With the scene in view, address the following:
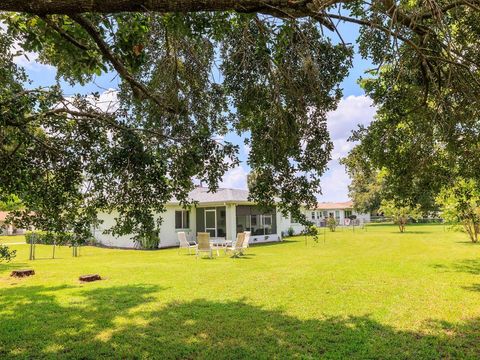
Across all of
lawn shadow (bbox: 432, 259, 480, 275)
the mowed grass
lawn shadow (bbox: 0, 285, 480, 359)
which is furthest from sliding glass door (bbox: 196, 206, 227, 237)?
lawn shadow (bbox: 0, 285, 480, 359)

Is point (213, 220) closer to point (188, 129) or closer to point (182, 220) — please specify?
point (182, 220)

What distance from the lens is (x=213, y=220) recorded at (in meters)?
27.2

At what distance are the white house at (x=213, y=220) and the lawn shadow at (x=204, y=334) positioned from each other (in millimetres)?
16084

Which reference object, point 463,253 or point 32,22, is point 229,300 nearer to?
point 32,22

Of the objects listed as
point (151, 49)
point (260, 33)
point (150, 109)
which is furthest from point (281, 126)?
point (151, 49)

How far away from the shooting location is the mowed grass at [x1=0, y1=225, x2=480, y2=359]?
21.6 ft

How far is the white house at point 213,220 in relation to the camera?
25.8 meters

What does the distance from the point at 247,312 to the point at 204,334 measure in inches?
64.8

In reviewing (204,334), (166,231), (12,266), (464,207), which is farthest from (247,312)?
(166,231)

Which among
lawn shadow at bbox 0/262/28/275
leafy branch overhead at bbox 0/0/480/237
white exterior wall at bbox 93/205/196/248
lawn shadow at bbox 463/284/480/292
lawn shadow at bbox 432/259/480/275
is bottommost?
lawn shadow at bbox 463/284/480/292

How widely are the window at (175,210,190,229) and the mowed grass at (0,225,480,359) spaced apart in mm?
11377

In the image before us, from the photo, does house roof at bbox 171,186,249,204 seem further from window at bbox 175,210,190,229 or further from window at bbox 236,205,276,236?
window at bbox 175,210,190,229

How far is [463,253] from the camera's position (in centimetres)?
1903

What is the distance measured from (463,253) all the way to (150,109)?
18.1 m
